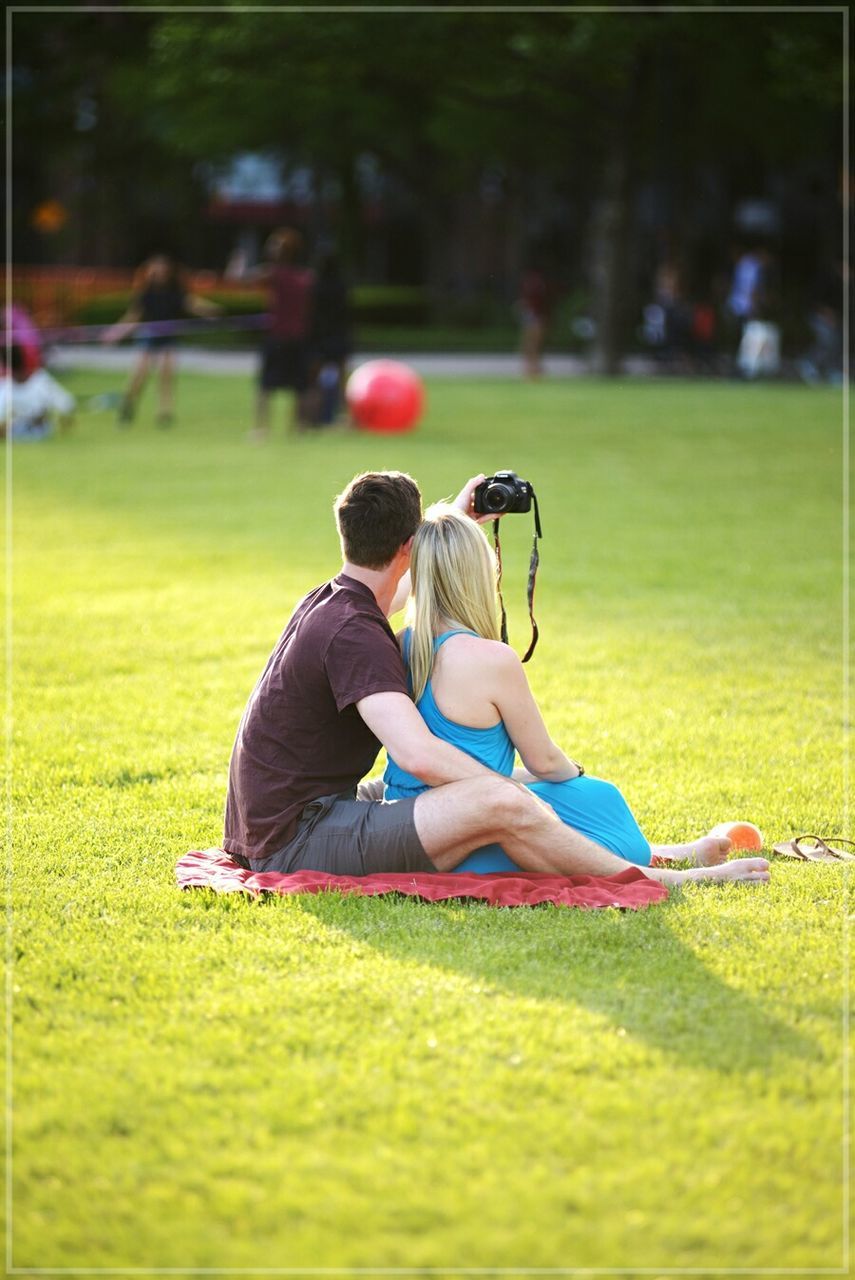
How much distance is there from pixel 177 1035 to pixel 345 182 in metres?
40.6

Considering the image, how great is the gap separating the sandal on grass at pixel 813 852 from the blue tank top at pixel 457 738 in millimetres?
1065

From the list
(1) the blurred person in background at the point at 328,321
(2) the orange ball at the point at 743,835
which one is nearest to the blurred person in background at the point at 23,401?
(1) the blurred person in background at the point at 328,321

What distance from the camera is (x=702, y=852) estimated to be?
5242 millimetres

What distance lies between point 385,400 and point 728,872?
15105 mm

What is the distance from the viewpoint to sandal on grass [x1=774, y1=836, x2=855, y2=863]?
5297 millimetres

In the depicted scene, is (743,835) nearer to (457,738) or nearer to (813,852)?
(813,852)

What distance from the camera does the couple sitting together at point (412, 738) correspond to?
15.6 feet

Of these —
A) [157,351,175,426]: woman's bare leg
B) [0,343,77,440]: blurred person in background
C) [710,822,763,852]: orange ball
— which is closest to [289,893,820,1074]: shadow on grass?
[710,822,763,852]: orange ball

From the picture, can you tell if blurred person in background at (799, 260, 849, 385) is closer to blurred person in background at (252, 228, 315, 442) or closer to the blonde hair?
blurred person in background at (252, 228, 315, 442)

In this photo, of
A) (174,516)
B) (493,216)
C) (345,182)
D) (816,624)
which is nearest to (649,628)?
(816,624)

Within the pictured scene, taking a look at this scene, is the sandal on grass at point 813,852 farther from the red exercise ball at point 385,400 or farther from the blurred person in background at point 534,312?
the blurred person in background at point 534,312

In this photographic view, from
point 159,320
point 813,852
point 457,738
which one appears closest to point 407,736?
point 457,738

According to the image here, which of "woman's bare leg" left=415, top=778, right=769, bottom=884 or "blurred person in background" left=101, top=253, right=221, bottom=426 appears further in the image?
"blurred person in background" left=101, top=253, right=221, bottom=426

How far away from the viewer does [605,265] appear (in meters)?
29.8
